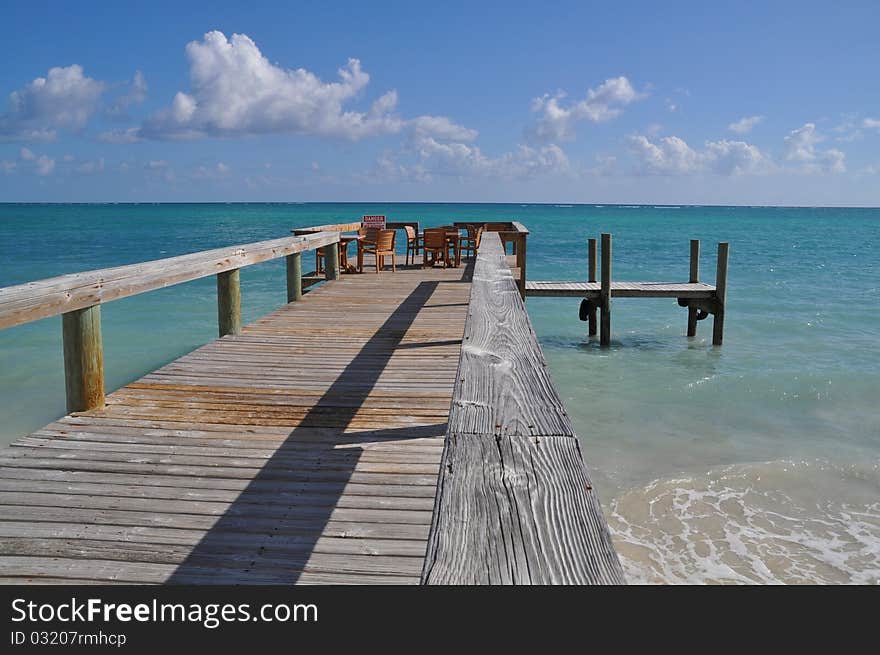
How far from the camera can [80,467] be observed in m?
3.57

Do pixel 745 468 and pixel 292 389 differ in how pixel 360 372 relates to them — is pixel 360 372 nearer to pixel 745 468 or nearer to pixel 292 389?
pixel 292 389

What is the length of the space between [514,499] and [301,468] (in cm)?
244

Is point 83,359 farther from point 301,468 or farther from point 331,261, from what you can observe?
point 331,261

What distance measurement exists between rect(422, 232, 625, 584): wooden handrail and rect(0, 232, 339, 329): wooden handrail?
2.39m

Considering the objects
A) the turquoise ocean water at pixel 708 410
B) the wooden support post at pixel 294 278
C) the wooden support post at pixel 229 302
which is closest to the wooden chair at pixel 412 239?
the turquoise ocean water at pixel 708 410

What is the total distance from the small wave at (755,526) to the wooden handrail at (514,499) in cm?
358

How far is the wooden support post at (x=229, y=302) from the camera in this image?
21.9 feet

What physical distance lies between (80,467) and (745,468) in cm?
621

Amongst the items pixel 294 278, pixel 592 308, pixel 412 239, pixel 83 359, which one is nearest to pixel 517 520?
pixel 83 359

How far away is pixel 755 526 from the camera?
229 inches

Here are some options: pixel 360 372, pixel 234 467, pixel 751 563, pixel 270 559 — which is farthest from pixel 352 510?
Result: pixel 751 563

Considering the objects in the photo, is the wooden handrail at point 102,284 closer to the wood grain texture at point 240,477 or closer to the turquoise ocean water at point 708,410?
the wood grain texture at point 240,477

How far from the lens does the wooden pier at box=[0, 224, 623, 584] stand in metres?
1.35

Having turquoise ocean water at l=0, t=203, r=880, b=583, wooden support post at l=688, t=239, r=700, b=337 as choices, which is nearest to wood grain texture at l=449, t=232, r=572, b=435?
turquoise ocean water at l=0, t=203, r=880, b=583
